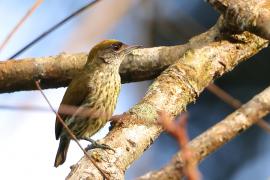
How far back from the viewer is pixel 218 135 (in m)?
1.45

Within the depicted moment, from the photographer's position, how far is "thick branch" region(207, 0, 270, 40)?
3236 millimetres

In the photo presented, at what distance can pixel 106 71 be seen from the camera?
455cm

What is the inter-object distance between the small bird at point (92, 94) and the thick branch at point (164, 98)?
819 millimetres

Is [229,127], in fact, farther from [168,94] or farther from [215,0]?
[215,0]

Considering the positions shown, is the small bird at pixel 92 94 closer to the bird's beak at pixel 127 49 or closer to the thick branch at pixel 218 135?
the bird's beak at pixel 127 49

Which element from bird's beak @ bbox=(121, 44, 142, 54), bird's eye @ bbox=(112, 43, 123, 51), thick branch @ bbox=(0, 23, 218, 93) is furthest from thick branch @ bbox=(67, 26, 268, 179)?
bird's eye @ bbox=(112, 43, 123, 51)

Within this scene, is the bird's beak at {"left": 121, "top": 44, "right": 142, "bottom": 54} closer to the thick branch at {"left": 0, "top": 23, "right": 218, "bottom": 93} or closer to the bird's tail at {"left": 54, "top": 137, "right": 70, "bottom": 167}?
the thick branch at {"left": 0, "top": 23, "right": 218, "bottom": 93}

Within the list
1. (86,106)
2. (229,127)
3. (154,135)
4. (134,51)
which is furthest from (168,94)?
(229,127)

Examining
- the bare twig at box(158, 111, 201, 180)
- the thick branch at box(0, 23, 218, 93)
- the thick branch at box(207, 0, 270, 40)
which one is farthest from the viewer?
the thick branch at box(0, 23, 218, 93)

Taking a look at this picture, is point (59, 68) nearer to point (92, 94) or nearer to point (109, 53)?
point (92, 94)

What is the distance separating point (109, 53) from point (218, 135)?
3.25m

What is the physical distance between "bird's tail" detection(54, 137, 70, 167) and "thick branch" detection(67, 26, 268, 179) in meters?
1.27

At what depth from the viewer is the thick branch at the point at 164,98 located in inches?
105

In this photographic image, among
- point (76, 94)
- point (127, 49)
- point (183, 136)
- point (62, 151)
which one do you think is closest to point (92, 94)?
point (76, 94)
